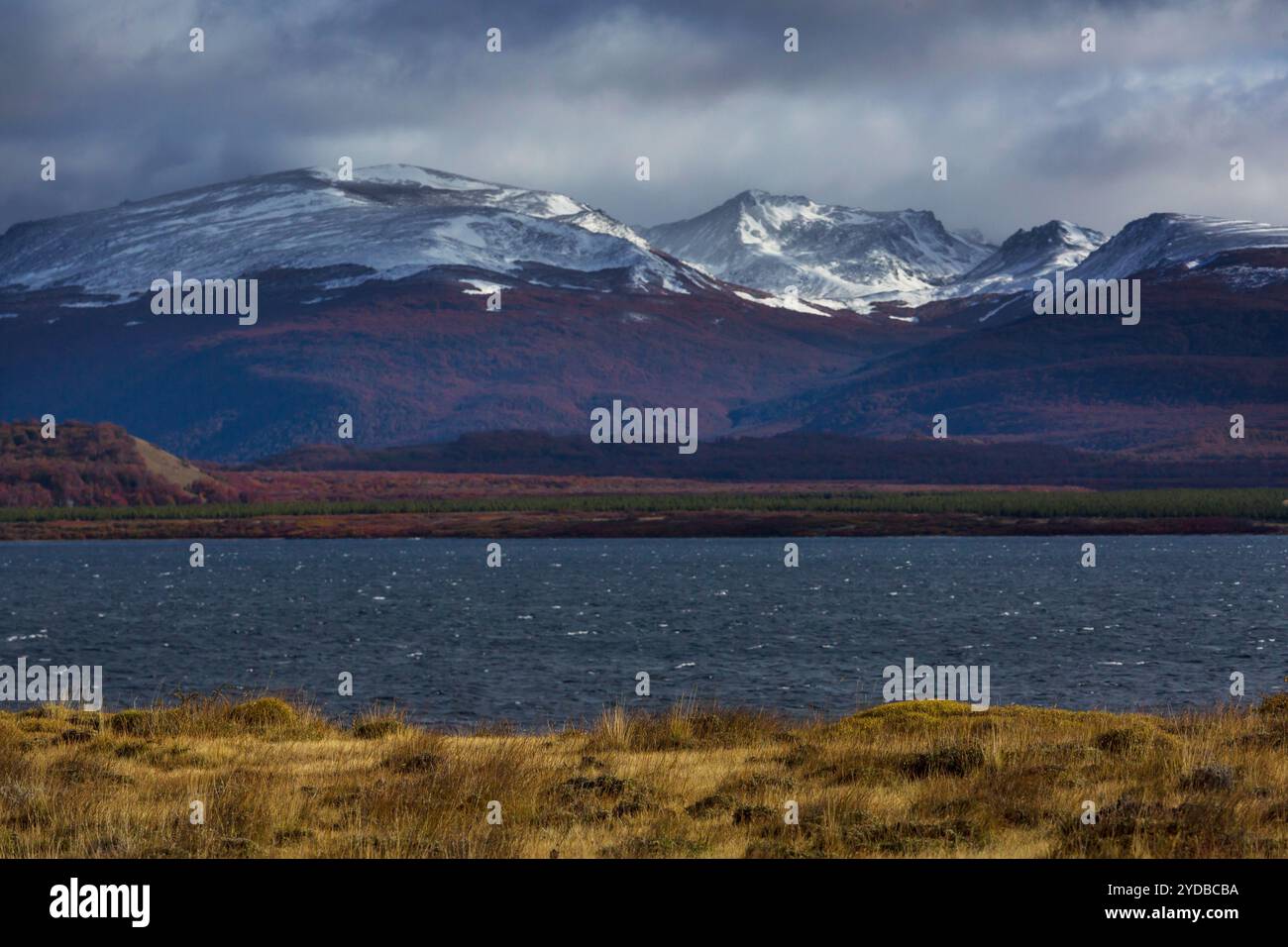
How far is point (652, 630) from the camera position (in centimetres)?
7656

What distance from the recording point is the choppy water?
2008 inches

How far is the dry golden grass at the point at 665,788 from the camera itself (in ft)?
57.0

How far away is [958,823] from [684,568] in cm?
12694

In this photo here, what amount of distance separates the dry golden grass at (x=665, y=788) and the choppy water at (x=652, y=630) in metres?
13.5

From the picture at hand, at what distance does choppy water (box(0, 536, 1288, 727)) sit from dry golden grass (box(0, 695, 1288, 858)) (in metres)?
13.5

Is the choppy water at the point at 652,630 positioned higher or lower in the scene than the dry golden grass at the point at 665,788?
lower

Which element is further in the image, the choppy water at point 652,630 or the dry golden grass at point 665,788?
the choppy water at point 652,630

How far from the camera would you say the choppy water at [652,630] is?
5100 centimetres

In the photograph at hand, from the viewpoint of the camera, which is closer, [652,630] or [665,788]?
[665,788]

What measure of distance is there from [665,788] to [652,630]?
54.7m

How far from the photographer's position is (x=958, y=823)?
60.3 feet

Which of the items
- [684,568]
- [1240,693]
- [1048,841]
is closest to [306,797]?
[1048,841]

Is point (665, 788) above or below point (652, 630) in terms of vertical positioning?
above
